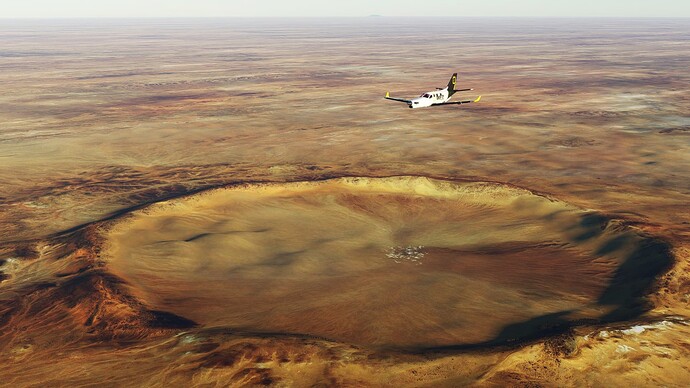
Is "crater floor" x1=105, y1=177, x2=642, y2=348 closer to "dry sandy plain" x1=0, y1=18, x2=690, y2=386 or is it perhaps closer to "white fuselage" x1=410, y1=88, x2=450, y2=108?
"dry sandy plain" x1=0, y1=18, x2=690, y2=386

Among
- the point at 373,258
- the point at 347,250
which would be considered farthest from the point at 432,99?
the point at 373,258

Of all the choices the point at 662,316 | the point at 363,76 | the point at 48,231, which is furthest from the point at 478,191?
the point at 363,76

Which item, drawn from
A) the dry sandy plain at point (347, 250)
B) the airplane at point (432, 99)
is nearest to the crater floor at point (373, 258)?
the dry sandy plain at point (347, 250)

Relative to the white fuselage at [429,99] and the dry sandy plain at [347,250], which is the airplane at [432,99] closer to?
the white fuselage at [429,99]

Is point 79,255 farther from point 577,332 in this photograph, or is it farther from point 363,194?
point 577,332

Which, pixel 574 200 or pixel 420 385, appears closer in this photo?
pixel 420 385

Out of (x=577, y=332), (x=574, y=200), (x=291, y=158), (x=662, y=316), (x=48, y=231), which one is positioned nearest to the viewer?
(x=577, y=332)
